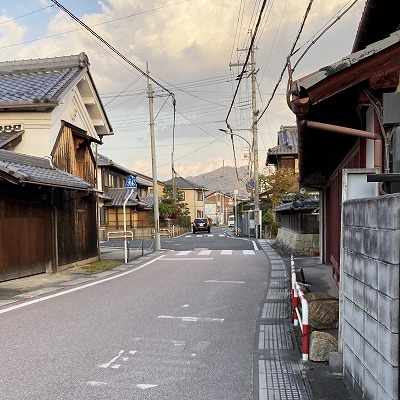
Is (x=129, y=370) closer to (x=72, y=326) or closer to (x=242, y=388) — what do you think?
(x=242, y=388)

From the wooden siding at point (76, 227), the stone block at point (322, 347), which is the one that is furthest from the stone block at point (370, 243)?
the wooden siding at point (76, 227)

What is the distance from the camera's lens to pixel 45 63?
18.9 metres

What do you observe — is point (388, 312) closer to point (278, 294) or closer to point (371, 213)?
point (371, 213)

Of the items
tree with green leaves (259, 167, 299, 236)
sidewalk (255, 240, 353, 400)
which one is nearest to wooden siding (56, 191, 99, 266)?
sidewalk (255, 240, 353, 400)

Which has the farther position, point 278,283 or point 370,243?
point 278,283

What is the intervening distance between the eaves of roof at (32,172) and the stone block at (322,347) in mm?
8274

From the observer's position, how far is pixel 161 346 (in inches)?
242

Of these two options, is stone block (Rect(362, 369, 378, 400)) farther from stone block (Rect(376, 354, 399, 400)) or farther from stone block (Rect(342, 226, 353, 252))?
stone block (Rect(342, 226, 353, 252))

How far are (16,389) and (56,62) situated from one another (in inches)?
658

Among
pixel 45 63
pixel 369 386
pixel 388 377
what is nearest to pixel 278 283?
pixel 369 386

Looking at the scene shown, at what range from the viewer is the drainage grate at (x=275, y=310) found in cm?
813

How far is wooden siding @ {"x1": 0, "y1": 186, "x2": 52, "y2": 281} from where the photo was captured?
12.3 meters

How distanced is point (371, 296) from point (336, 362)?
1626 mm

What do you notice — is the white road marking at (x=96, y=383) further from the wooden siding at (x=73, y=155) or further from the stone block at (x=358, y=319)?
the wooden siding at (x=73, y=155)
